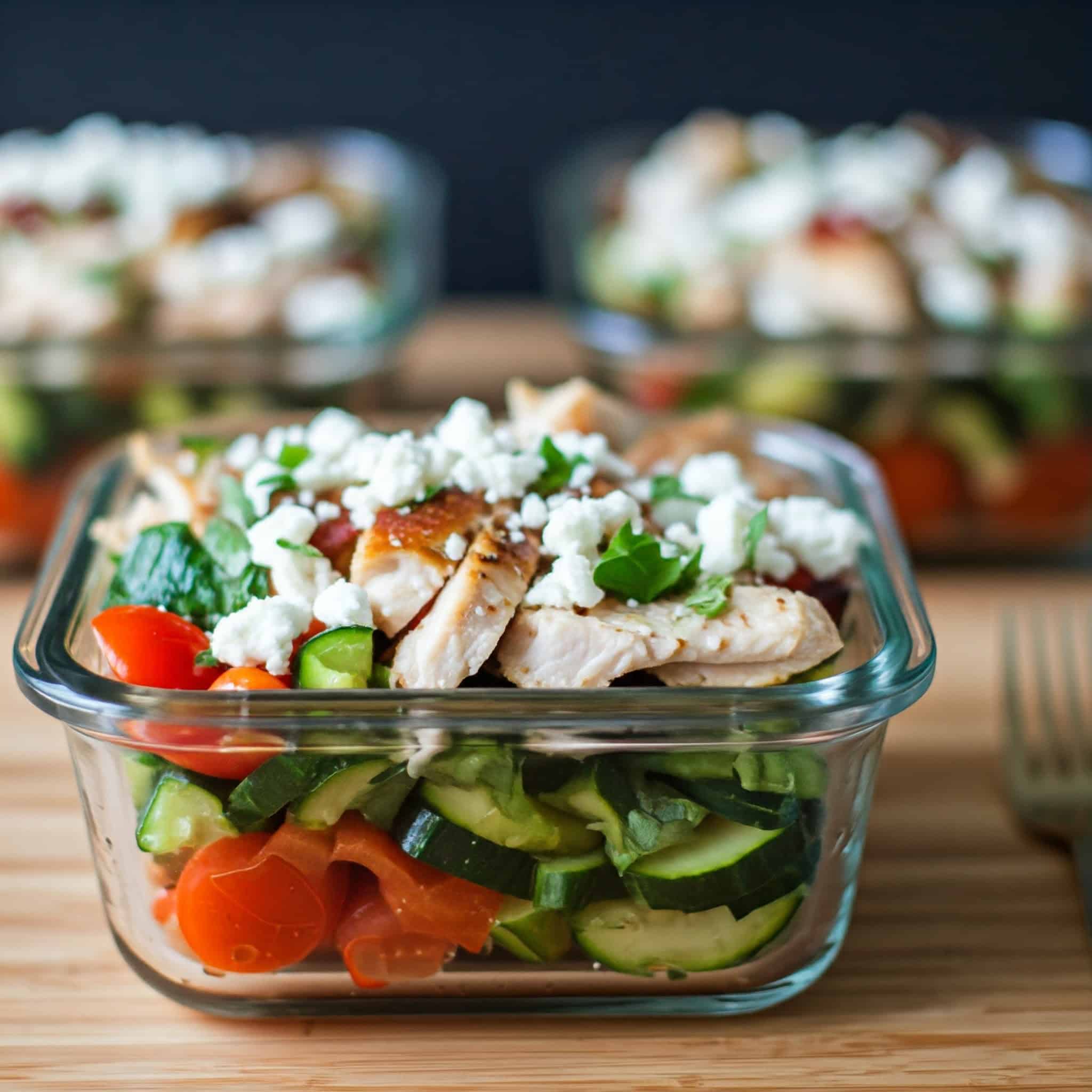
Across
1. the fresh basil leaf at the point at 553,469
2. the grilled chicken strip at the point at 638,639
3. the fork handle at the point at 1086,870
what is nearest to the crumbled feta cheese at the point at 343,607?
the grilled chicken strip at the point at 638,639

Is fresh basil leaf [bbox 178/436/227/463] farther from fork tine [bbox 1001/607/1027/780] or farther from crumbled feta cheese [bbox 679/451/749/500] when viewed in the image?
fork tine [bbox 1001/607/1027/780]

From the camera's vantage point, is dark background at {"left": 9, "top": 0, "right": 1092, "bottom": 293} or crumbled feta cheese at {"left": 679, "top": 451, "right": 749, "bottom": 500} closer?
crumbled feta cheese at {"left": 679, "top": 451, "right": 749, "bottom": 500}

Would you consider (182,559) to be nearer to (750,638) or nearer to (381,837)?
(381,837)

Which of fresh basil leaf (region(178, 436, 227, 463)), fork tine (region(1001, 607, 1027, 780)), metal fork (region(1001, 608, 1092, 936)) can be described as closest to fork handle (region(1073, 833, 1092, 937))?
metal fork (region(1001, 608, 1092, 936))

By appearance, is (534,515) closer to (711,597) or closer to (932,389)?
(711,597)

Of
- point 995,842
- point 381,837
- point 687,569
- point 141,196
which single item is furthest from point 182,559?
point 141,196

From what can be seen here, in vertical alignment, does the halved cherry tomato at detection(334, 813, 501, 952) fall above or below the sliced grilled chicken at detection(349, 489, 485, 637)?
below

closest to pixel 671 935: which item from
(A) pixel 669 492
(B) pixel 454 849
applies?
(B) pixel 454 849
